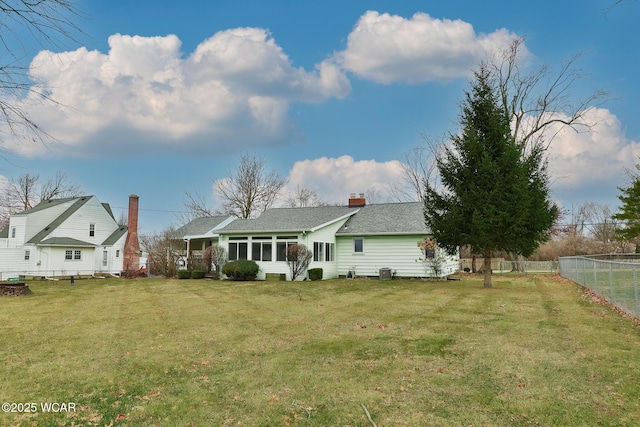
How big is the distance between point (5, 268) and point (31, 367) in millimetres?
30324

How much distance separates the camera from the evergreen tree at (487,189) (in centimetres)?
1677

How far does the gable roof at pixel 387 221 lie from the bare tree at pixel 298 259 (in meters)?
3.42

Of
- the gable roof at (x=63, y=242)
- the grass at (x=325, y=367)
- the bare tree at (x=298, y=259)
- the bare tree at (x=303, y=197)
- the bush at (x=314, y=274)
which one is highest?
the bare tree at (x=303, y=197)

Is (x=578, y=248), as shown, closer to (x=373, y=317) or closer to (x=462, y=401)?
(x=373, y=317)

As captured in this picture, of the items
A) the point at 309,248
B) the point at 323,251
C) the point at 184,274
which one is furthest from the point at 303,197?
the point at 309,248

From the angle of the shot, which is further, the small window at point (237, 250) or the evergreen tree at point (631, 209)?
the evergreen tree at point (631, 209)

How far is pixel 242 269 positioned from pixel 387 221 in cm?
873

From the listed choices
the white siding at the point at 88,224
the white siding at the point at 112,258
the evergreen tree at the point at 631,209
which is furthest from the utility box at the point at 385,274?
the white siding at the point at 88,224

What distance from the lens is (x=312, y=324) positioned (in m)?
9.18

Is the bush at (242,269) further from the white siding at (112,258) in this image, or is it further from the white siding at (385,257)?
the white siding at (112,258)

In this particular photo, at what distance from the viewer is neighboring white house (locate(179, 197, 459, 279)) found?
22.7 m

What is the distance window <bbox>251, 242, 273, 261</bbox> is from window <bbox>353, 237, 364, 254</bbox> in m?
4.95

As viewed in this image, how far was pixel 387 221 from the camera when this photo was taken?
2428 centimetres

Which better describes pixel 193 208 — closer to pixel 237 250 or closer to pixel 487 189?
pixel 237 250
